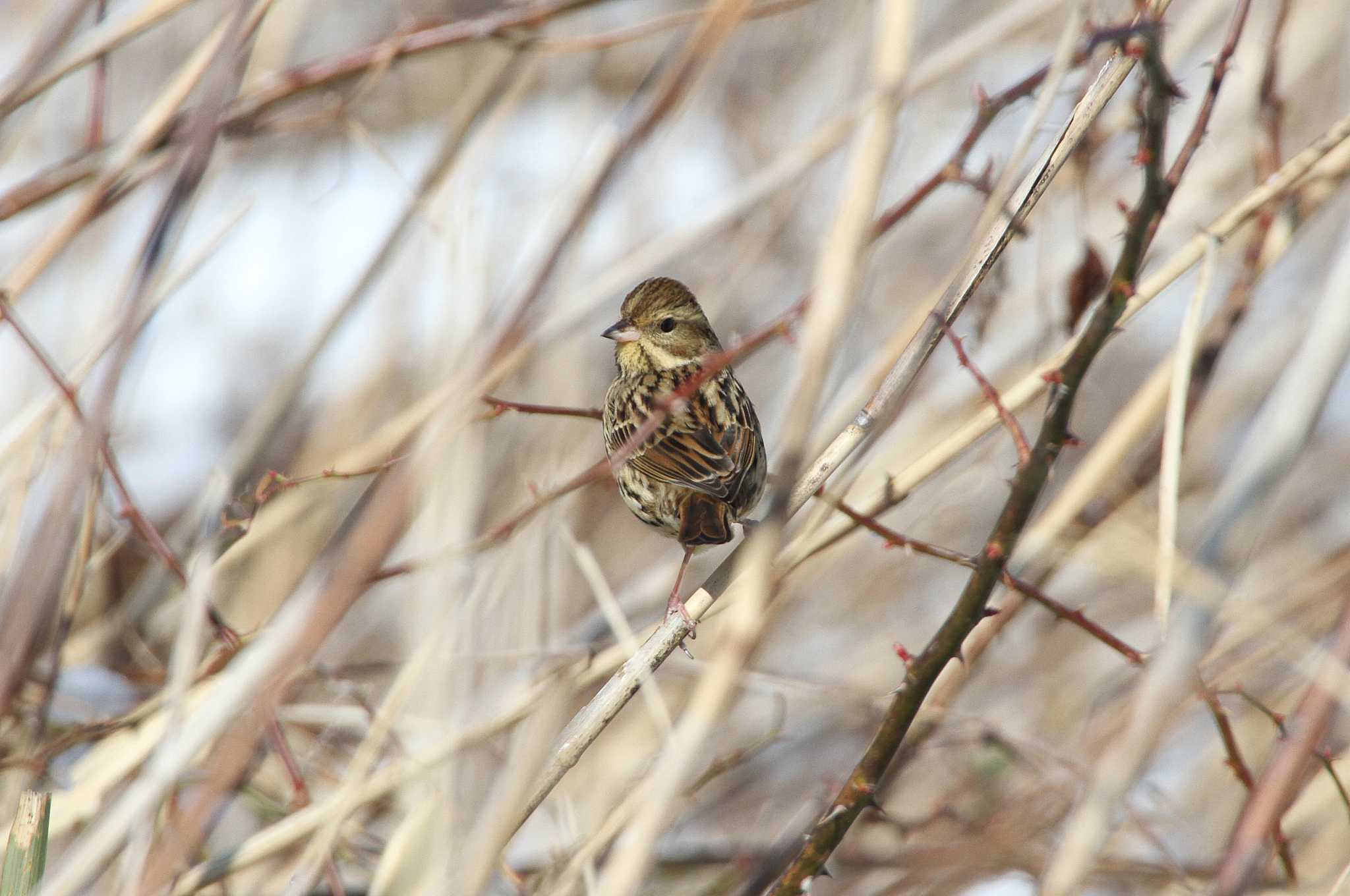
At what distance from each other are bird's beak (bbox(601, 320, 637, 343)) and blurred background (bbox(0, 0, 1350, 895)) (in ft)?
0.67

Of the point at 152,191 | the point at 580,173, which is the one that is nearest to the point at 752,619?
the point at 580,173

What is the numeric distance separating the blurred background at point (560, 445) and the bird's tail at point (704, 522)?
0.97 ft

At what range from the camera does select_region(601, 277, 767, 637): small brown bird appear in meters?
2.77

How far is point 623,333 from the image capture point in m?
3.32

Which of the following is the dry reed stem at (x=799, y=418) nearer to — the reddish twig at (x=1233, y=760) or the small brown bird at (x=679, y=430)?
the reddish twig at (x=1233, y=760)

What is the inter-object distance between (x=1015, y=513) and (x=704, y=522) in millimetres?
1202

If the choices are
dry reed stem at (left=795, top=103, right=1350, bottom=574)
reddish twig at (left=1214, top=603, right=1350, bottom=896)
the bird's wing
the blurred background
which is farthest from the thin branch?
reddish twig at (left=1214, top=603, right=1350, bottom=896)

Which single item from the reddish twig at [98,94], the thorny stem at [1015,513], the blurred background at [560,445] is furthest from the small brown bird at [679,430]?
the reddish twig at [98,94]

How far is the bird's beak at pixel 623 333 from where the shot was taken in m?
3.30

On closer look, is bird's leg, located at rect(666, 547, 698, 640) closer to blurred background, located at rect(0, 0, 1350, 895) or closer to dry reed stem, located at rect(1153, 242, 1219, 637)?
blurred background, located at rect(0, 0, 1350, 895)

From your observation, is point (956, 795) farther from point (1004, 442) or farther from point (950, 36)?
point (950, 36)

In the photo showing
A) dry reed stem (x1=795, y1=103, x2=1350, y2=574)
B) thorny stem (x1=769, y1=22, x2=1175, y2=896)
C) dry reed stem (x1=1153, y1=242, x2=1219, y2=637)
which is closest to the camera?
thorny stem (x1=769, y1=22, x2=1175, y2=896)

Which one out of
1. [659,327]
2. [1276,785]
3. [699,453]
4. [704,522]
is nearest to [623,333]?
[659,327]

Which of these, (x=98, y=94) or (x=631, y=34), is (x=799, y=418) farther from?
(x=98, y=94)
